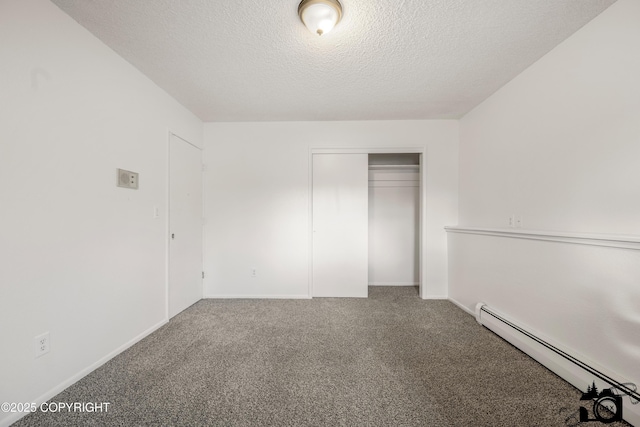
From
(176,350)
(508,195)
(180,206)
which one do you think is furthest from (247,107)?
(508,195)

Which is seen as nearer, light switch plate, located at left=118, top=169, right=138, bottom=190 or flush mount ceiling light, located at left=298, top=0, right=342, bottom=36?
flush mount ceiling light, located at left=298, top=0, right=342, bottom=36

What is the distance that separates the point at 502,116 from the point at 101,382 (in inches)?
157

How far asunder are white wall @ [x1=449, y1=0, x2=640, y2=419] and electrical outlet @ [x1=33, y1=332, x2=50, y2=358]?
3.32 metres

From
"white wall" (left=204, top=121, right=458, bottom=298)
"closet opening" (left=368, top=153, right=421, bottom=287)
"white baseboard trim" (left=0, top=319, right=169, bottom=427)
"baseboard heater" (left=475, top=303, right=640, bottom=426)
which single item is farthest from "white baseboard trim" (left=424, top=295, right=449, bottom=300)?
"white baseboard trim" (left=0, top=319, right=169, bottom=427)

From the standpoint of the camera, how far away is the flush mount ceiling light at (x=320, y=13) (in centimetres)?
127

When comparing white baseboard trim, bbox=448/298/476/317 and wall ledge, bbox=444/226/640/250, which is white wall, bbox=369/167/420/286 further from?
wall ledge, bbox=444/226/640/250

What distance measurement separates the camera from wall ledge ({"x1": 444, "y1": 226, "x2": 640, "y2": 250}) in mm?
1212

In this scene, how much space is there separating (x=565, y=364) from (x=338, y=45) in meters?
2.75

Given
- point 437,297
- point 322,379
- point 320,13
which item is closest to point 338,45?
point 320,13

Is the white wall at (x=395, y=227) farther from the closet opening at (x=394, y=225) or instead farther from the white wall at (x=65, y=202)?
the white wall at (x=65, y=202)

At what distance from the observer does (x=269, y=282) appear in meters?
3.05

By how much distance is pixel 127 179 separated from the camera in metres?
1.86

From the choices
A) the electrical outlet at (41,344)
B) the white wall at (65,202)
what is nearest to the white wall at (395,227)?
the white wall at (65,202)

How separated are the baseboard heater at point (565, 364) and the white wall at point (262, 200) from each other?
211cm
